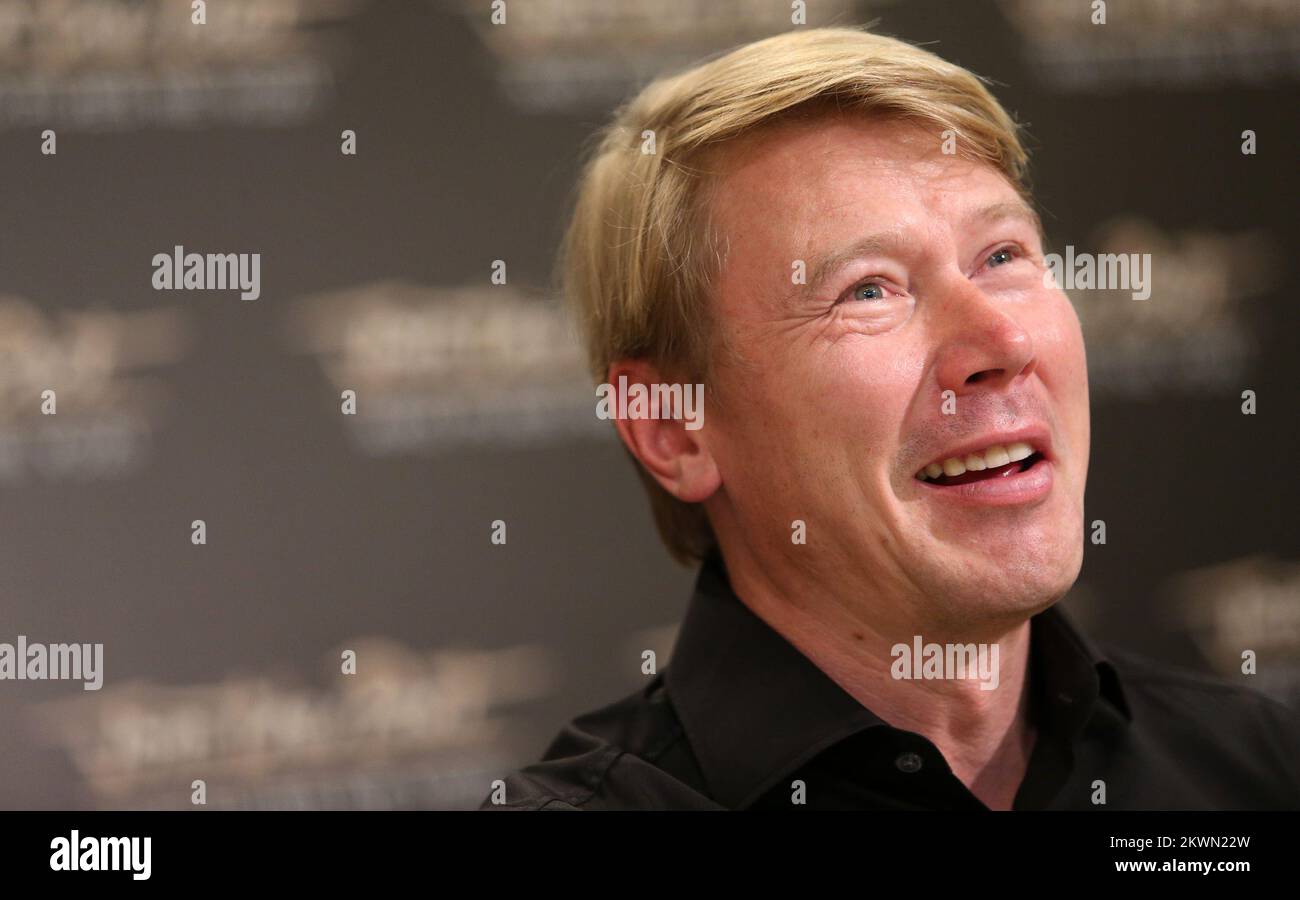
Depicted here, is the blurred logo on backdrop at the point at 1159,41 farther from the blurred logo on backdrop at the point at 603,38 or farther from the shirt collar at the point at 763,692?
the shirt collar at the point at 763,692

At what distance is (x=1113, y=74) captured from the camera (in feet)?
6.60

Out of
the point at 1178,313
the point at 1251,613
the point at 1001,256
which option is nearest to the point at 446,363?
the point at 1001,256

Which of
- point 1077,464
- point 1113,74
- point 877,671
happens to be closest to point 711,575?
point 877,671

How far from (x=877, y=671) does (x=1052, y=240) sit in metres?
0.88

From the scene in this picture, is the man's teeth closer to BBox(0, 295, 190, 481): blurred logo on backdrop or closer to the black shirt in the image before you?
the black shirt

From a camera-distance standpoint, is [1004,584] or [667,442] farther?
[667,442]

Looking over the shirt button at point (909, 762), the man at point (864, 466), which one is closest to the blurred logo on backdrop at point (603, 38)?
the man at point (864, 466)

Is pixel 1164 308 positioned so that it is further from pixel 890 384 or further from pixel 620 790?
pixel 620 790

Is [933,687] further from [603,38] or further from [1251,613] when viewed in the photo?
[603,38]

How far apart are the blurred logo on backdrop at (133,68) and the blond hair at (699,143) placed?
0.67 m

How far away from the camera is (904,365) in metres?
1.46

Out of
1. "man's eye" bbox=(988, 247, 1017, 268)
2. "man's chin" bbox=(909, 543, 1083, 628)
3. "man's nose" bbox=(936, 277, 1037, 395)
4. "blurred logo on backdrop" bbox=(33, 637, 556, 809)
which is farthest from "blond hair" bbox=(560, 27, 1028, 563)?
"blurred logo on backdrop" bbox=(33, 637, 556, 809)

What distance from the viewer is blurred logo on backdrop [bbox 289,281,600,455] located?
2.00 m

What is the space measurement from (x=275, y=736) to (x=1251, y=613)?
1.65 meters
